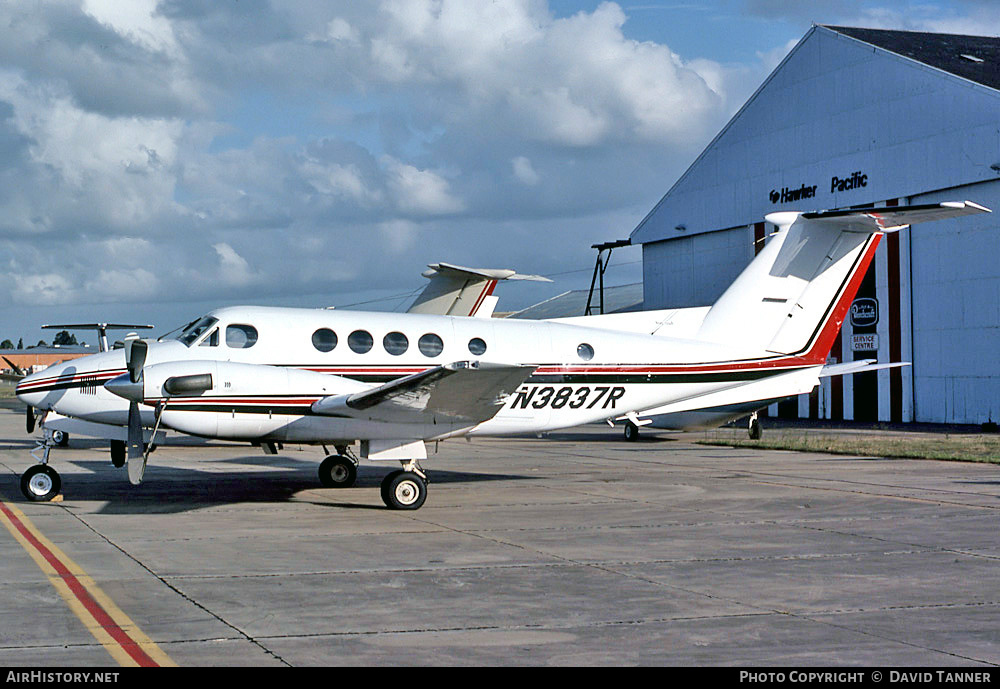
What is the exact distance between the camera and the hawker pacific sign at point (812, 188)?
40.5m

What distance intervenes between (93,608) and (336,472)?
368 inches

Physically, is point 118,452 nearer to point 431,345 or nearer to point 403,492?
point 431,345

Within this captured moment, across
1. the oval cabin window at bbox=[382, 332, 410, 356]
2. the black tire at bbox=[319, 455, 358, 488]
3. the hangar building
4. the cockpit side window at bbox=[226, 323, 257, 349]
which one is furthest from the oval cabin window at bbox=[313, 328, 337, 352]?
the hangar building

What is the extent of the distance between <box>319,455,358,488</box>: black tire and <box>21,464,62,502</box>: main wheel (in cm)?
422

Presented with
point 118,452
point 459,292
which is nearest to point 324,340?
point 118,452

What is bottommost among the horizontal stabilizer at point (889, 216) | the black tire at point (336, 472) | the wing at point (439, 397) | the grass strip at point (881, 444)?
the black tire at point (336, 472)

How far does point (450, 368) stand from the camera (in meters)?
12.9

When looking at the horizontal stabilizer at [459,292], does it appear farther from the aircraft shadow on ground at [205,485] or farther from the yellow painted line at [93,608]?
the yellow painted line at [93,608]

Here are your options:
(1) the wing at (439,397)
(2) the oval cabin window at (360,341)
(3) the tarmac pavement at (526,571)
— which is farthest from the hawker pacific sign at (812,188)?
(1) the wing at (439,397)

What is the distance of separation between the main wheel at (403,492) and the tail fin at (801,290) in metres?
6.68

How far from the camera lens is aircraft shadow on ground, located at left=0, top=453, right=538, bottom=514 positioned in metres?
15.1

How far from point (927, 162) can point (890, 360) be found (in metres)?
7.42

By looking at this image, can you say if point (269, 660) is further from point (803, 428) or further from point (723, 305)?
point (803, 428)

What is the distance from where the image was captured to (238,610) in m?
8.04
